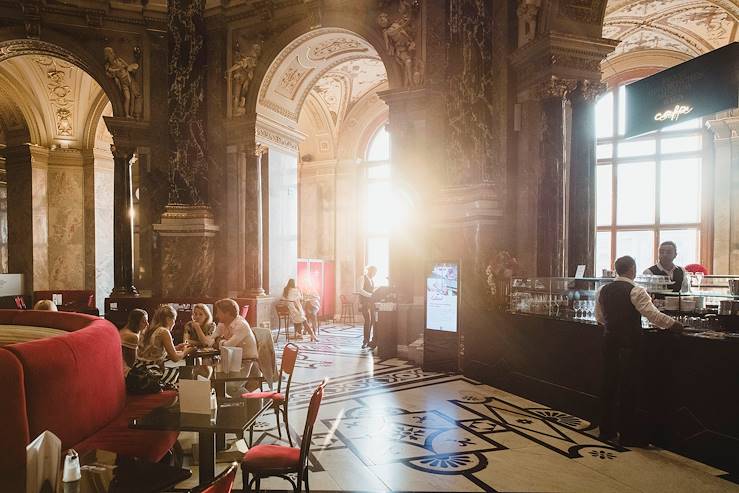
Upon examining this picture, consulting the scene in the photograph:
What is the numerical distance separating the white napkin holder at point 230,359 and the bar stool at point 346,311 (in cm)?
1058

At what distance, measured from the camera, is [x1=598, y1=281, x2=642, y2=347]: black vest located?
15.2 feet

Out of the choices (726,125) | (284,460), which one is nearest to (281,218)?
(284,460)

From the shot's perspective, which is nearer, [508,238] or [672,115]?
[672,115]

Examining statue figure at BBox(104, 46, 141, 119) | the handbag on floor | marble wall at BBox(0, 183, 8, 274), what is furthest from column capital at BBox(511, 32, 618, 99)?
marble wall at BBox(0, 183, 8, 274)

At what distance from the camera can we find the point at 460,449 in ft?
14.9

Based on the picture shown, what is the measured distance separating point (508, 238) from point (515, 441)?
3.97m

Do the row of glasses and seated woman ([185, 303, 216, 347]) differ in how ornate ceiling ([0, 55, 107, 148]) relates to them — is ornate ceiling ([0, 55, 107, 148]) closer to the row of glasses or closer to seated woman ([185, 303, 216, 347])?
seated woman ([185, 303, 216, 347])

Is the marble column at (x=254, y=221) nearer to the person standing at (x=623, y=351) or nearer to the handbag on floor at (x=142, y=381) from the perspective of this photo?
the handbag on floor at (x=142, y=381)

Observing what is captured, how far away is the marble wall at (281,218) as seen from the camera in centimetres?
1171

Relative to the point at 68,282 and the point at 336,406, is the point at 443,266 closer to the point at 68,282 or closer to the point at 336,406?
the point at 336,406

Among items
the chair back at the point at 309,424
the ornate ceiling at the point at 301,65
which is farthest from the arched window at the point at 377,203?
the chair back at the point at 309,424

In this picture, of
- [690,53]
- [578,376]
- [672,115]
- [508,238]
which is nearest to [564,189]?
[508,238]

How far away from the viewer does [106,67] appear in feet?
38.4

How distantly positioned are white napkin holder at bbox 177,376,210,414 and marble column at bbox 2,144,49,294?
45.0 ft
